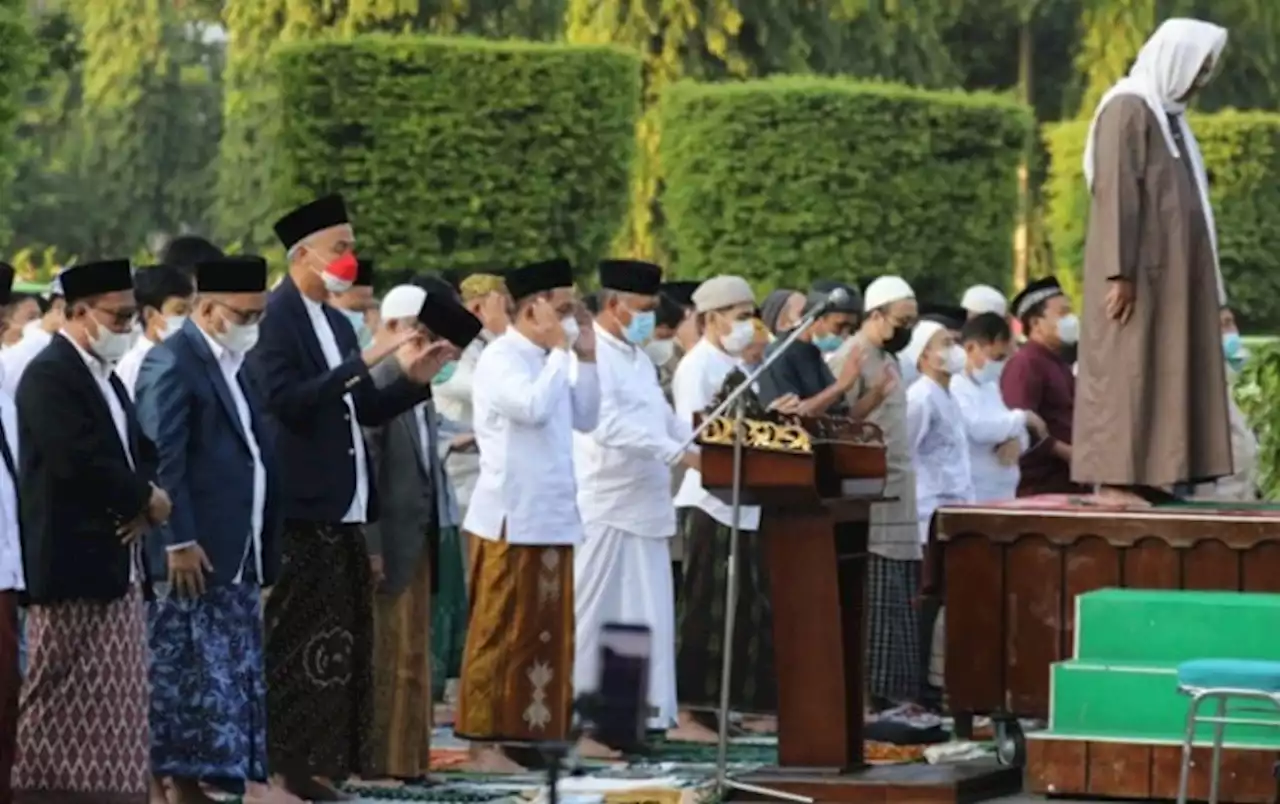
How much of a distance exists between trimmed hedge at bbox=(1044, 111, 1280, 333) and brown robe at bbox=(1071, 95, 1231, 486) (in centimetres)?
2067

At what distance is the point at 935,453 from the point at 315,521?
4270 mm

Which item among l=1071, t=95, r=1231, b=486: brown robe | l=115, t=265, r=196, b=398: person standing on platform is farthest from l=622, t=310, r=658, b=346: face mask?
l=1071, t=95, r=1231, b=486: brown robe

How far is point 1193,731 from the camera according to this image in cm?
1012

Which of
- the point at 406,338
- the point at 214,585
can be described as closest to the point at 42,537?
the point at 214,585

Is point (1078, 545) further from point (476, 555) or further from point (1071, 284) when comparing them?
point (1071, 284)

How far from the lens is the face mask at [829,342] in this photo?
15.3m

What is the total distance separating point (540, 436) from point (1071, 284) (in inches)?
827

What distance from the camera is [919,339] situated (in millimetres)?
15781

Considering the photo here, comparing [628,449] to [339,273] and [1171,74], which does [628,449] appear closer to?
[339,273]

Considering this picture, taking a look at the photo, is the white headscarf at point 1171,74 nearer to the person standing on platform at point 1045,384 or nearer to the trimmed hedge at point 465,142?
the person standing on platform at point 1045,384

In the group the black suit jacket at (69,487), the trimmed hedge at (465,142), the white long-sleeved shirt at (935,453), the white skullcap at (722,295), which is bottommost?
the black suit jacket at (69,487)

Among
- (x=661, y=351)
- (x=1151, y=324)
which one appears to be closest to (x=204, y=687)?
(x=1151, y=324)

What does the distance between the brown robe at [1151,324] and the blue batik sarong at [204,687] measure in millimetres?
2911

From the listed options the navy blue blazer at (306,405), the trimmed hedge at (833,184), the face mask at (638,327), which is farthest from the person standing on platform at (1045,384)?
the trimmed hedge at (833,184)
